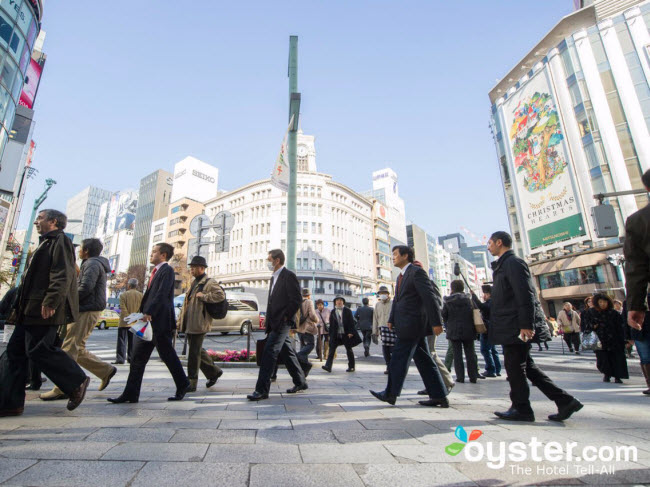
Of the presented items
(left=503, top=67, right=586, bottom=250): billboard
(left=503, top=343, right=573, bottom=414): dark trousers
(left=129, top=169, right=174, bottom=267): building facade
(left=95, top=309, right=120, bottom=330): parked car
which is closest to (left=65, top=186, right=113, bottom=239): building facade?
(left=129, top=169, right=174, bottom=267): building facade

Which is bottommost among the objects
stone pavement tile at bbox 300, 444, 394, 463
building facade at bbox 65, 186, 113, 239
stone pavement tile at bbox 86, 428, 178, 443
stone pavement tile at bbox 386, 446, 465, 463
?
stone pavement tile at bbox 386, 446, 465, 463

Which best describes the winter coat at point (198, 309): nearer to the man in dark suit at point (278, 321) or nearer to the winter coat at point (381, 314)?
the man in dark suit at point (278, 321)

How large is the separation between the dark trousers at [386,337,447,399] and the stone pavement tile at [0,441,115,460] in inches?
106

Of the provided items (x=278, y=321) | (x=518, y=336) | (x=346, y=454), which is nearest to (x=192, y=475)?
(x=346, y=454)

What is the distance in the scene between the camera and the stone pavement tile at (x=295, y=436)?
2.58 metres

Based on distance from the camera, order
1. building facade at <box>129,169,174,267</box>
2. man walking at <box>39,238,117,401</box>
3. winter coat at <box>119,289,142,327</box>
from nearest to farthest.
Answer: man walking at <box>39,238,117,401</box>, winter coat at <box>119,289,142,327</box>, building facade at <box>129,169,174,267</box>

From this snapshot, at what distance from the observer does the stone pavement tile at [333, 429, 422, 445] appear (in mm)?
2596

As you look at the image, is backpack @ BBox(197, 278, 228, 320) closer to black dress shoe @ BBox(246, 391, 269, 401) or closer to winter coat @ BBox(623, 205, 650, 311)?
black dress shoe @ BBox(246, 391, 269, 401)

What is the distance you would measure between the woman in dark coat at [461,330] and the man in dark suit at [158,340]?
4.47 m

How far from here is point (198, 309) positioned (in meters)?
4.82

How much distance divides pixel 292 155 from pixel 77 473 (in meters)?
7.80

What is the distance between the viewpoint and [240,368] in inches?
303

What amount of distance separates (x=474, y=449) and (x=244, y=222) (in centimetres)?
6878

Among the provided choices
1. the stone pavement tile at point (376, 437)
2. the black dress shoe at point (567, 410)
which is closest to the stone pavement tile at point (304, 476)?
the stone pavement tile at point (376, 437)
